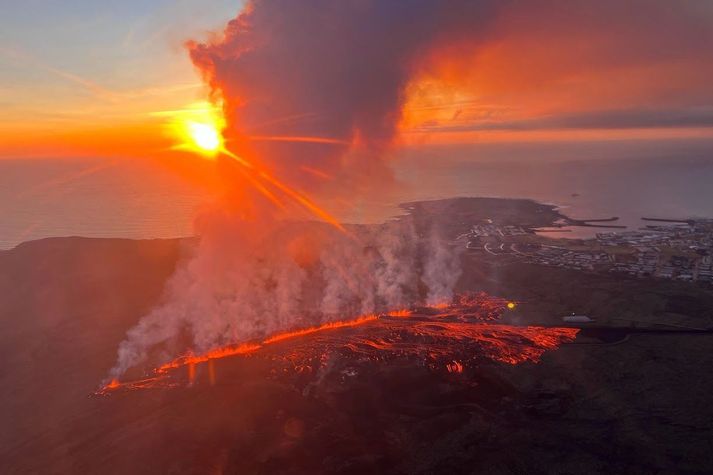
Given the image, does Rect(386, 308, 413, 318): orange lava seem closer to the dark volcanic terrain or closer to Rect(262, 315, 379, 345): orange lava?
Rect(262, 315, 379, 345): orange lava

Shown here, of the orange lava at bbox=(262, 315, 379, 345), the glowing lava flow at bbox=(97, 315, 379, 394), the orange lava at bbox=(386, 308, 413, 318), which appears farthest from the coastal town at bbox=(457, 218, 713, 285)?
the glowing lava flow at bbox=(97, 315, 379, 394)

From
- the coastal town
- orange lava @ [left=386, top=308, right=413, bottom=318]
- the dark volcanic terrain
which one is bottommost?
the dark volcanic terrain

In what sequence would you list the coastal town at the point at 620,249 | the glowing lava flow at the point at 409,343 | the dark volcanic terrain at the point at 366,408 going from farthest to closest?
the coastal town at the point at 620,249
the glowing lava flow at the point at 409,343
the dark volcanic terrain at the point at 366,408

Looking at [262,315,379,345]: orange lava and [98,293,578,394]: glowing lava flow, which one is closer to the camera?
[98,293,578,394]: glowing lava flow

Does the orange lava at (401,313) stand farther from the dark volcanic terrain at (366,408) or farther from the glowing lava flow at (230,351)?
the dark volcanic terrain at (366,408)

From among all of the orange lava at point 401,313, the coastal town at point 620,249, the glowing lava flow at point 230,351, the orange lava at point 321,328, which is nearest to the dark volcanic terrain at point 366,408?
the glowing lava flow at point 230,351

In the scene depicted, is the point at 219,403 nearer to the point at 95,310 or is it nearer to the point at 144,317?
the point at 144,317
